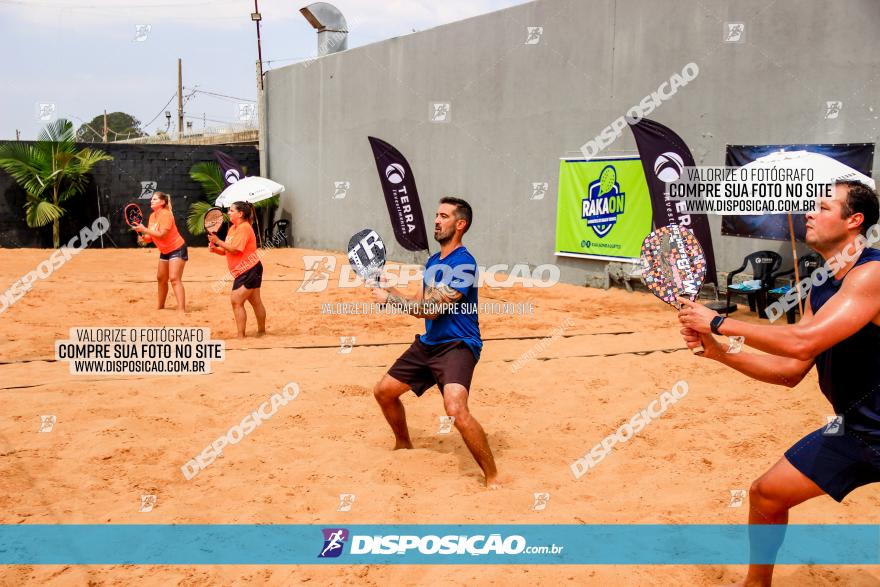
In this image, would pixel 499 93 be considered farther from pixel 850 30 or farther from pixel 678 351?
pixel 678 351

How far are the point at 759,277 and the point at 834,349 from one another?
7630mm

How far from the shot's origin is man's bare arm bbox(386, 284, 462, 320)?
5.10 metres

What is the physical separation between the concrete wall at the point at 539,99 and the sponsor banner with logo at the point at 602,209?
27 cm

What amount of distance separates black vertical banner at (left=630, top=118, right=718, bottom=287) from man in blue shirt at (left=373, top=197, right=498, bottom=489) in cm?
689

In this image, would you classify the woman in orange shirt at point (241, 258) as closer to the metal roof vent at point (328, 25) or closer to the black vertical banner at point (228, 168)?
the black vertical banner at point (228, 168)

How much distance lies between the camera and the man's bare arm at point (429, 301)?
201 inches

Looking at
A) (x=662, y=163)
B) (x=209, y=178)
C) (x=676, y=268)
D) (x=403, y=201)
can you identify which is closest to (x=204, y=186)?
(x=209, y=178)

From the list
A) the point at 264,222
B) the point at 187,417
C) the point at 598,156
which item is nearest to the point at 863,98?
the point at 598,156

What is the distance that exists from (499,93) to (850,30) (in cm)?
675

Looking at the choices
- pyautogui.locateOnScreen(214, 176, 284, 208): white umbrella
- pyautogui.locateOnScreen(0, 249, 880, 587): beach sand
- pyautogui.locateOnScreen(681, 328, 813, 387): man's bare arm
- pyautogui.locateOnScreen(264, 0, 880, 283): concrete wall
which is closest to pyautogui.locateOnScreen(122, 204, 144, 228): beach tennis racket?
pyautogui.locateOnScreen(0, 249, 880, 587): beach sand

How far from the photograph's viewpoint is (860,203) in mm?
3211

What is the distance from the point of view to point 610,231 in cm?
1310

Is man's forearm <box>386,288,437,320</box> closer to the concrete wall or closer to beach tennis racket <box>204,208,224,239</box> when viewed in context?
beach tennis racket <box>204,208,224,239</box>

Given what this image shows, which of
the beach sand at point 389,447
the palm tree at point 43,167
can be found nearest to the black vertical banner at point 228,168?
the palm tree at point 43,167
